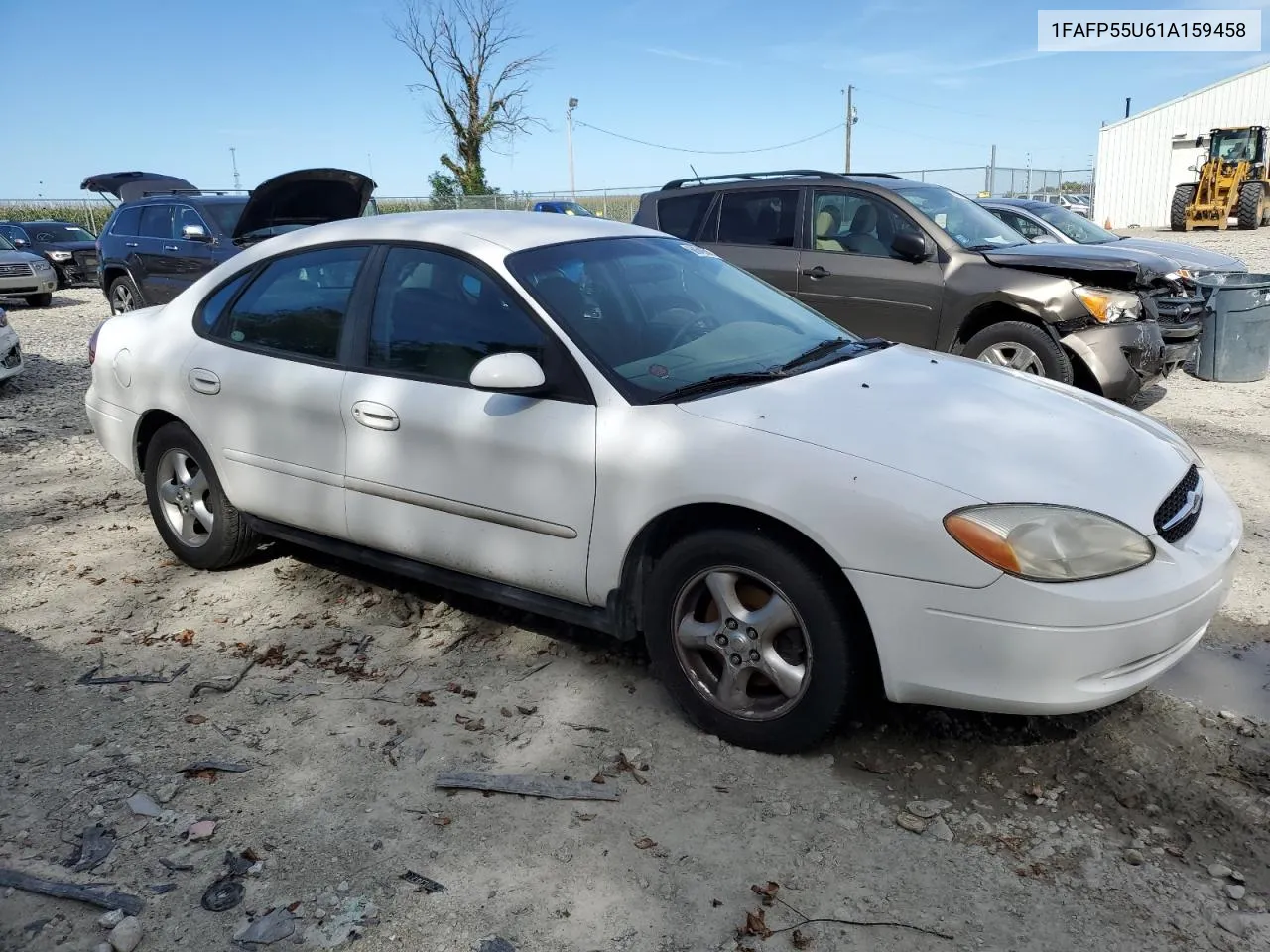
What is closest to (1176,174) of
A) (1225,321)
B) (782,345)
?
(1225,321)

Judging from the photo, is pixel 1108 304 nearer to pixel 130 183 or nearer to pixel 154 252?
pixel 154 252

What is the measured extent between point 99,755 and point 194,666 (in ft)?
2.13

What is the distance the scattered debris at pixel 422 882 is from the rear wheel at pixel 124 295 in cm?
1227

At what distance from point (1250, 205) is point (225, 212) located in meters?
28.3

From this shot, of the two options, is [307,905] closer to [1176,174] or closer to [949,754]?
[949,754]

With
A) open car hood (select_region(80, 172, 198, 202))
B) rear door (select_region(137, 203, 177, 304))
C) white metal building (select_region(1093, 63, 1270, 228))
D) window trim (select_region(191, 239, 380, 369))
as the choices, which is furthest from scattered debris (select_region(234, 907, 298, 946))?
white metal building (select_region(1093, 63, 1270, 228))

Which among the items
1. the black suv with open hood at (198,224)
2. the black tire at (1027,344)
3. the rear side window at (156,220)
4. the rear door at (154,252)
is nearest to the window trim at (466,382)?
the black tire at (1027,344)

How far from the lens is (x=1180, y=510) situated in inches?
116

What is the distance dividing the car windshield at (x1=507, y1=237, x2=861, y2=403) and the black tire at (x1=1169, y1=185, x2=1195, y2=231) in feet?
102

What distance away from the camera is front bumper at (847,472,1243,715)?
258cm

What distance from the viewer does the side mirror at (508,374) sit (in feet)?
10.4

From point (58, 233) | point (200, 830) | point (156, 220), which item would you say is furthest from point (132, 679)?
point (58, 233)

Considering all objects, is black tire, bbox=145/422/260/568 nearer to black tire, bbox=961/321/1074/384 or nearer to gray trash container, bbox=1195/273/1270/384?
black tire, bbox=961/321/1074/384

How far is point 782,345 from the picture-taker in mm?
3707
